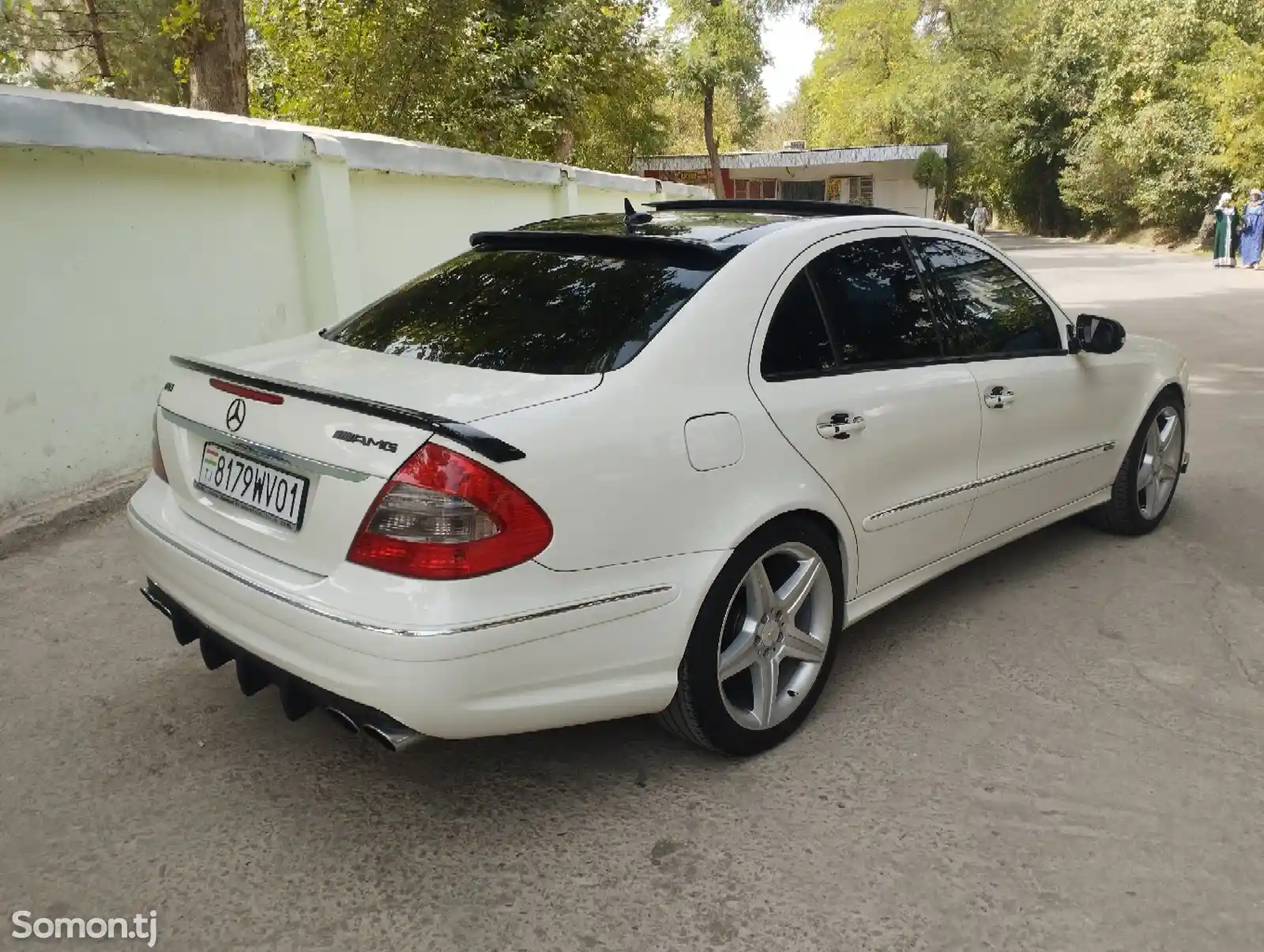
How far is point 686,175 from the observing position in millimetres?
43938

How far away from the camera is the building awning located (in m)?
39.7

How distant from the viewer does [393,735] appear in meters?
2.33

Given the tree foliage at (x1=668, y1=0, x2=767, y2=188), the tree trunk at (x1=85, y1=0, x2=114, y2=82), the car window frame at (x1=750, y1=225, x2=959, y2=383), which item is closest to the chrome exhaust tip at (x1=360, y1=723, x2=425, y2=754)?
the car window frame at (x1=750, y1=225, x2=959, y2=383)

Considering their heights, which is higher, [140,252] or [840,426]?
[140,252]

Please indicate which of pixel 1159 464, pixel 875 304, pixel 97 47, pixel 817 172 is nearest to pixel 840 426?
pixel 875 304

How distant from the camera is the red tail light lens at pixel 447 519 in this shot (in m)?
2.24

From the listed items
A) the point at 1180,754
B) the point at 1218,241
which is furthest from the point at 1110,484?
the point at 1218,241

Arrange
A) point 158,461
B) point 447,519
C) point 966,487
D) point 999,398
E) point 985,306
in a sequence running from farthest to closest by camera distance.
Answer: point 985,306 < point 999,398 < point 966,487 < point 158,461 < point 447,519

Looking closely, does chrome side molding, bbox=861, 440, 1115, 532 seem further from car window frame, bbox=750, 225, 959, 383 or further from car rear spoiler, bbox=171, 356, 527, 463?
car rear spoiler, bbox=171, 356, 527, 463

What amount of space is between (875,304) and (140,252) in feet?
13.5

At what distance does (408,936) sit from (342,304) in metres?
5.60

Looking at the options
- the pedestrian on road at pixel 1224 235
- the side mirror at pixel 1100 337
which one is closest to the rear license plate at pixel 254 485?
the side mirror at pixel 1100 337

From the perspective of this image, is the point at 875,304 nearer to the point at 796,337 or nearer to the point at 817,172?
the point at 796,337

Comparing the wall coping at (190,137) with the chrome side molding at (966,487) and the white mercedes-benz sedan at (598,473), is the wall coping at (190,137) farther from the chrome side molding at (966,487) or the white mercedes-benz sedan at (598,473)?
the chrome side molding at (966,487)
